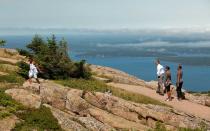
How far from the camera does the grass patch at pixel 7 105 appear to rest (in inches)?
1021

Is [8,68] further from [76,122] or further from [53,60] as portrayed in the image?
[76,122]

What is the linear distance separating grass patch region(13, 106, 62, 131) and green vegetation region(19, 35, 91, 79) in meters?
11.2

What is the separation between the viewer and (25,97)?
28203mm

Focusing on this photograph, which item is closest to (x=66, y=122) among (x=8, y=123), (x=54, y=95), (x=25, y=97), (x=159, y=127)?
(x=8, y=123)

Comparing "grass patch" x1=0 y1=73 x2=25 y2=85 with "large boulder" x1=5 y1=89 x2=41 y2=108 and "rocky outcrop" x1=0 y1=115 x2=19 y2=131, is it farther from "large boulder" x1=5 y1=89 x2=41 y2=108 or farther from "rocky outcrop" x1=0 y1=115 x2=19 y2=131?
"rocky outcrop" x1=0 y1=115 x2=19 y2=131

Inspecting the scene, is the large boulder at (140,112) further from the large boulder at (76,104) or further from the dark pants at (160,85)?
the dark pants at (160,85)

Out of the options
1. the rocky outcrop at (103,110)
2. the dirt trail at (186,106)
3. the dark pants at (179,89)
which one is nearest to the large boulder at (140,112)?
the rocky outcrop at (103,110)

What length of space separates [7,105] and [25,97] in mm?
1412

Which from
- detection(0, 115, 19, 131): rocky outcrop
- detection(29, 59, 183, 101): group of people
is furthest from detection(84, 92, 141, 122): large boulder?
detection(29, 59, 183, 101): group of people

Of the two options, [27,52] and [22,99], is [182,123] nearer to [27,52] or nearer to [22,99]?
[22,99]

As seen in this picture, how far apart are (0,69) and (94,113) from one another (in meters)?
12.4

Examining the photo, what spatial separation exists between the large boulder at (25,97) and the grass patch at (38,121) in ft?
3.07

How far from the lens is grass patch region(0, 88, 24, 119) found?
85.0 ft

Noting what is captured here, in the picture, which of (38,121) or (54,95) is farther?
(54,95)
